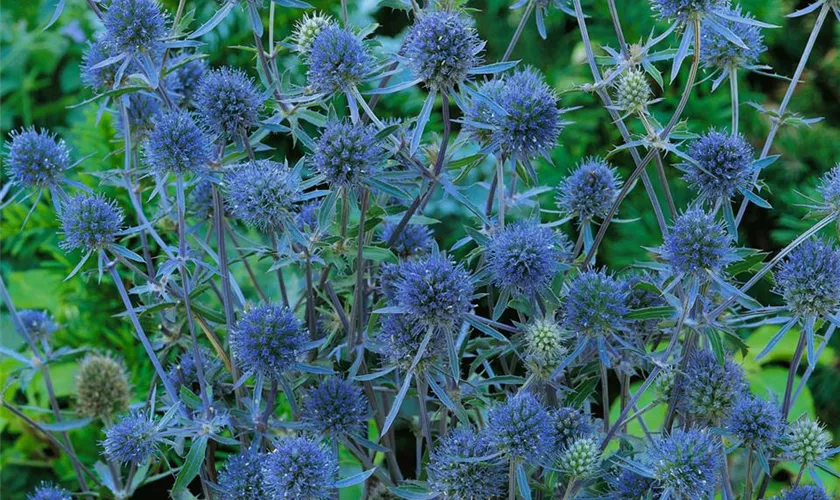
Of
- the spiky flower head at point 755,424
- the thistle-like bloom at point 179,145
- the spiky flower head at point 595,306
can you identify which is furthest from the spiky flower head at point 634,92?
the thistle-like bloom at point 179,145

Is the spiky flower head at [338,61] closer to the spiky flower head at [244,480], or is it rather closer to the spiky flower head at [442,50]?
the spiky flower head at [442,50]

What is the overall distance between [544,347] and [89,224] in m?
0.48

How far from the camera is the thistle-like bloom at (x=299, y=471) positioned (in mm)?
825

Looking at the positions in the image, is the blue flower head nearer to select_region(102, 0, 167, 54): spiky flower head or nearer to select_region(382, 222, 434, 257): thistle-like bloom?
select_region(382, 222, 434, 257): thistle-like bloom

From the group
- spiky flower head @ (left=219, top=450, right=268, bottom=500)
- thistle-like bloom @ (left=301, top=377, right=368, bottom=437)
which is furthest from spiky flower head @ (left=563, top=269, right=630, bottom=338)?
spiky flower head @ (left=219, top=450, right=268, bottom=500)

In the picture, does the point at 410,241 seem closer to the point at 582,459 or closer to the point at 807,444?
the point at 582,459

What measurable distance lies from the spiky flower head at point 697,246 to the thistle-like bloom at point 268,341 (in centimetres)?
37

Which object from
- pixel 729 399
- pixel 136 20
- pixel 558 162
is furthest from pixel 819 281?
pixel 558 162

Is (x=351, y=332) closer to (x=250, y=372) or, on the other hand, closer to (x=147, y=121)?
(x=250, y=372)

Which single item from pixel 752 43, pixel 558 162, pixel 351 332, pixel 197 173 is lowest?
pixel 558 162

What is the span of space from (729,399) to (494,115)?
37 cm

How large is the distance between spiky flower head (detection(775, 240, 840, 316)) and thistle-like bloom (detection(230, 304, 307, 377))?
482 millimetres

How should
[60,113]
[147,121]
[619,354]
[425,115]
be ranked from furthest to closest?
1. [60,113]
2. [147,121]
3. [619,354]
4. [425,115]

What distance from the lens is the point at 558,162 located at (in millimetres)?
2334
